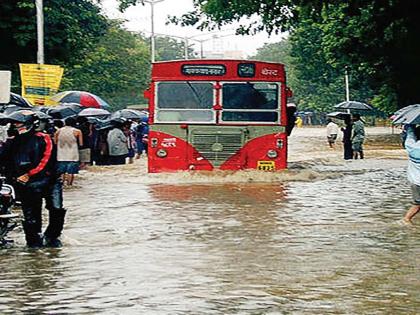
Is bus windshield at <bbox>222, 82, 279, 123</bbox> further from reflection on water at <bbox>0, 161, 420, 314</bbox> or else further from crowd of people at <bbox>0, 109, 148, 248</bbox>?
crowd of people at <bbox>0, 109, 148, 248</bbox>

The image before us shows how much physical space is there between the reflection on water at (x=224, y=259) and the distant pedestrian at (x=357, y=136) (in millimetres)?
11529

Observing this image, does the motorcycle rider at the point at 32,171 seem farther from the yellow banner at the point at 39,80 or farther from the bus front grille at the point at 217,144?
the yellow banner at the point at 39,80

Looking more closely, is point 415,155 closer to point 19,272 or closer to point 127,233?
point 127,233

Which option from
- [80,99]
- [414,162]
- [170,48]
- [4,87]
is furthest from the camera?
[170,48]

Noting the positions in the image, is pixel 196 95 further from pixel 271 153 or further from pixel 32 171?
pixel 32 171

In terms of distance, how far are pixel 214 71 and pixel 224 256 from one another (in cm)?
1122

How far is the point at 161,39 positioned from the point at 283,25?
336 feet

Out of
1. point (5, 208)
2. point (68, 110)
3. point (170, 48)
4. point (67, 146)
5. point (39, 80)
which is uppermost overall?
point (170, 48)

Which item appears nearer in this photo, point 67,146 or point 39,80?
point 67,146

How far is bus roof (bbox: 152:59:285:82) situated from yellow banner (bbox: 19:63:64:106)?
380 centimetres

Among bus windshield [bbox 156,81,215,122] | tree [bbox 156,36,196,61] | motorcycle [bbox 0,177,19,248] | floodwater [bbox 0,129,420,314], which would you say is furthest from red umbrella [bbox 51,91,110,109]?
tree [bbox 156,36,196,61]

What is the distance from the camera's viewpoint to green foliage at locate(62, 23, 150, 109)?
213 feet

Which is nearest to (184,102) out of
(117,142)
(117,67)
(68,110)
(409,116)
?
(68,110)

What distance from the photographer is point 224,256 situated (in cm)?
1072
